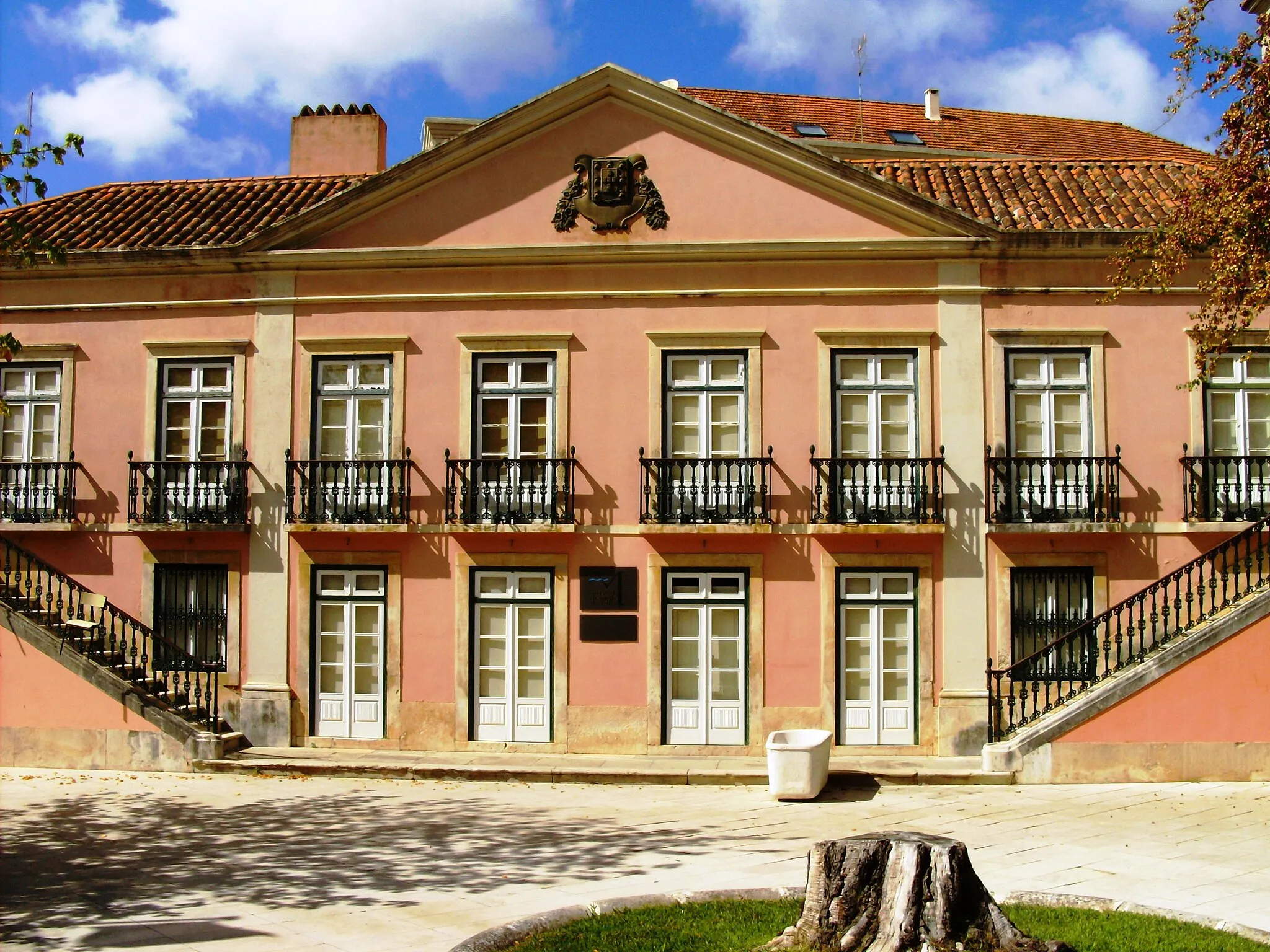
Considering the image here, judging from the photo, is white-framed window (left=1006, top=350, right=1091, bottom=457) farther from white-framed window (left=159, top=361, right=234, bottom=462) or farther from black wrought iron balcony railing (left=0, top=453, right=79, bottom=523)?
black wrought iron balcony railing (left=0, top=453, right=79, bottom=523)

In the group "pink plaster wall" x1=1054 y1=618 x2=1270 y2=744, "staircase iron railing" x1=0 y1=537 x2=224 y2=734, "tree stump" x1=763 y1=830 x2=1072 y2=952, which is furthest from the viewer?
"staircase iron railing" x1=0 y1=537 x2=224 y2=734

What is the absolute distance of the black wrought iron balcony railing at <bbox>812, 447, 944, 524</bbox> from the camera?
46.9 feet

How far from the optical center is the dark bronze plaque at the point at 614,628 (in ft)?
47.9

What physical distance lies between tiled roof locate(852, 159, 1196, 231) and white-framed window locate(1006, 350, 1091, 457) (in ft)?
5.24

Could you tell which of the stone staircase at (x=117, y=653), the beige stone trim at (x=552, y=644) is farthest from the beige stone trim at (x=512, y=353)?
the stone staircase at (x=117, y=653)

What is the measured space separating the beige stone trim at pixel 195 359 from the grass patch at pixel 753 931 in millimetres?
9921

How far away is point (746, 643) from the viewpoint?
47.6 ft

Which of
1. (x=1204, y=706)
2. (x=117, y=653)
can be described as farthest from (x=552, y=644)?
(x=1204, y=706)

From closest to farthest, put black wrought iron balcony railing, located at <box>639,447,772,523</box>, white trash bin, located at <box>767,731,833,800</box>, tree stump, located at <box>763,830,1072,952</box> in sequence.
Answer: tree stump, located at <box>763,830,1072,952</box>
white trash bin, located at <box>767,731,833,800</box>
black wrought iron balcony railing, located at <box>639,447,772,523</box>

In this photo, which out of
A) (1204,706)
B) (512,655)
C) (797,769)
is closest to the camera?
(797,769)

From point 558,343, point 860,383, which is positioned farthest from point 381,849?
point 860,383

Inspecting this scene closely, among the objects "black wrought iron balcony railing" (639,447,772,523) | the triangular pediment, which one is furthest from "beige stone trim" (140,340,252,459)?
"black wrought iron balcony railing" (639,447,772,523)

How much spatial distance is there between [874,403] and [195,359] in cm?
868

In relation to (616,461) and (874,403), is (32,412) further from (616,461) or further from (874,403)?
(874,403)
